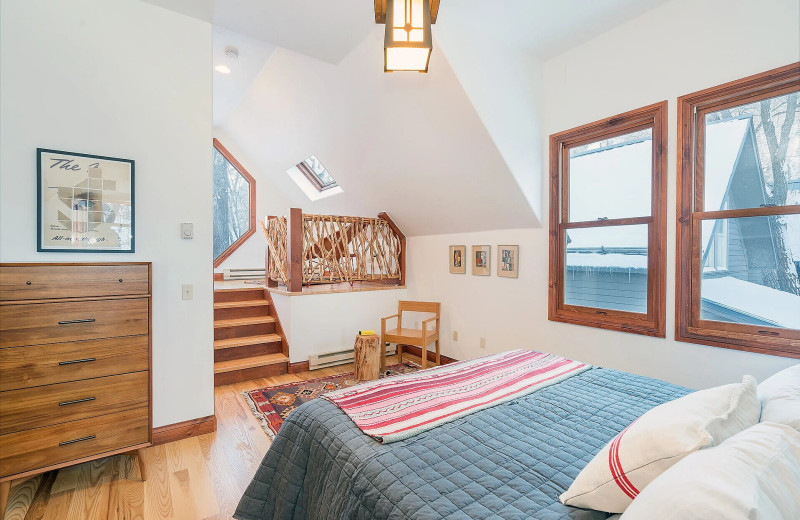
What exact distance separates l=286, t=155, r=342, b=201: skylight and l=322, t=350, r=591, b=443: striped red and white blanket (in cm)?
424

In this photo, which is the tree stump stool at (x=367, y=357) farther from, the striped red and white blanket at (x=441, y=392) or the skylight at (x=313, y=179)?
the skylight at (x=313, y=179)

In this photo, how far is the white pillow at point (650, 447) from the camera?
92 cm

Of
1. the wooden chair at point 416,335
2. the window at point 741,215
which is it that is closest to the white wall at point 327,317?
the wooden chair at point 416,335

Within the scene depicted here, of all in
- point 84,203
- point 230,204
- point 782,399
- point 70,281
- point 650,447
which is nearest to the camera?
point 650,447

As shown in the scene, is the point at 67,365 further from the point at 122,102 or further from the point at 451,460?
Result: the point at 451,460

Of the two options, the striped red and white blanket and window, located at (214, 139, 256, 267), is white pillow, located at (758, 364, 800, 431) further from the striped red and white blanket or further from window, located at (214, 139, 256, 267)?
window, located at (214, 139, 256, 267)

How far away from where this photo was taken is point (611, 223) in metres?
3.00

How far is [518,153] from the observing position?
322 centimetres

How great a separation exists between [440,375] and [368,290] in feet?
8.66

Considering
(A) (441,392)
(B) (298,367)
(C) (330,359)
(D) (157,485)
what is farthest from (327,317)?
(A) (441,392)

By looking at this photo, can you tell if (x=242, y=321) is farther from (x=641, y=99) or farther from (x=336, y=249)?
(x=641, y=99)

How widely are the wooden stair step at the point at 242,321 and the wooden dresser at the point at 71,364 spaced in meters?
1.97

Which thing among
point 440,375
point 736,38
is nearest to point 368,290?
point 440,375

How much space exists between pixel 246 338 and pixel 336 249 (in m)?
1.46
